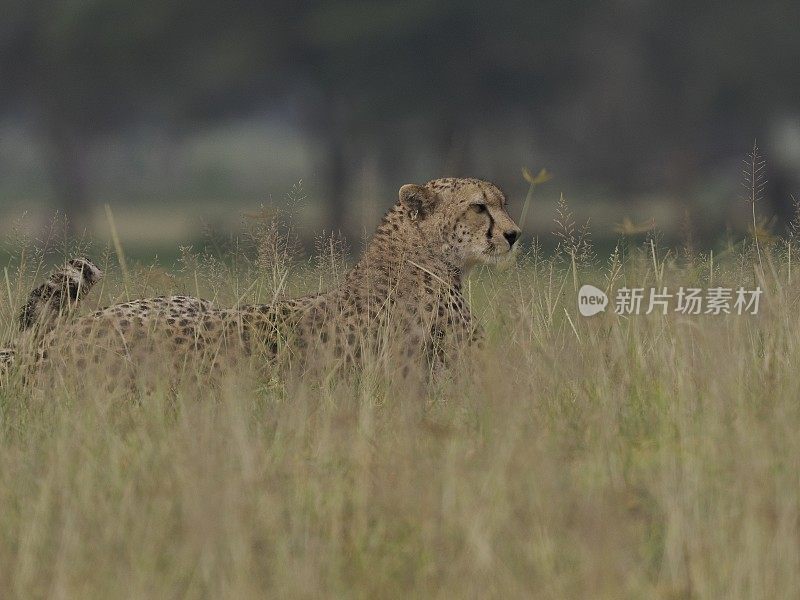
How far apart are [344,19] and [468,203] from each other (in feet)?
49.9

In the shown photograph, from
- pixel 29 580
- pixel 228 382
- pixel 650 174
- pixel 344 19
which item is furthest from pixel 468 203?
pixel 650 174

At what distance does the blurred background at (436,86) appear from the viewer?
20.0 m

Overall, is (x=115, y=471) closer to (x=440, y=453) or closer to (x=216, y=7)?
(x=440, y=453)

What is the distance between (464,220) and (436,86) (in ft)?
52.2

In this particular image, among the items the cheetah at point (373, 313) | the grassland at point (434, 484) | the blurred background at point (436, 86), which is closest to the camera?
the grassland at point (434, 484)

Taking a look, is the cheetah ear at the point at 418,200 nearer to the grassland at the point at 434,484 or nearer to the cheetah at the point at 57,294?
the grassland at the point at 434,484

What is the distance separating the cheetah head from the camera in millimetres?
5121

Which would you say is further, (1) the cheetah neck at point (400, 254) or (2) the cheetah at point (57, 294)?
(1) the cheetah neck at point (400, 254)

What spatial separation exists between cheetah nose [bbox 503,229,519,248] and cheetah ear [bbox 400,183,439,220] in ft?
0.98

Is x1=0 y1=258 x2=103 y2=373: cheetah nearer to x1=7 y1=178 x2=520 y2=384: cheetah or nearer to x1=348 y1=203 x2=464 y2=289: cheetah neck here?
x1=7 y1=178 x2=520 y2=384: cheetah

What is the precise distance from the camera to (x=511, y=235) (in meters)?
5.12

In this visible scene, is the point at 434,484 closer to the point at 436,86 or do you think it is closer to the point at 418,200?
the point at 418,200

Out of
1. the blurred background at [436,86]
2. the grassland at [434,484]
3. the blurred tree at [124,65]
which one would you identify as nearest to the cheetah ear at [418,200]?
the grassland at [434,484]

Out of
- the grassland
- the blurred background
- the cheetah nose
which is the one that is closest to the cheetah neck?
the cheetah nose
